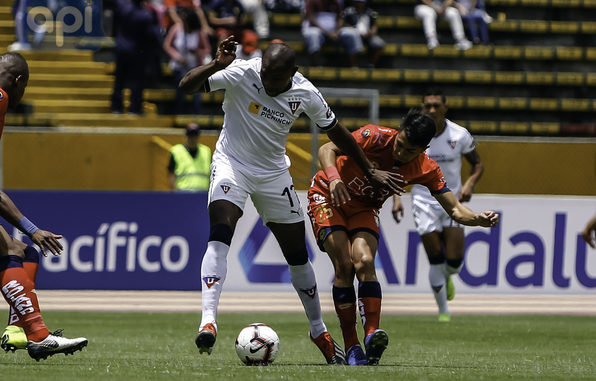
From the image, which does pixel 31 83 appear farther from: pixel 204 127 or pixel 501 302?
pixel 501 302

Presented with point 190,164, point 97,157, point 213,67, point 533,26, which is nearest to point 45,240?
point 213,67

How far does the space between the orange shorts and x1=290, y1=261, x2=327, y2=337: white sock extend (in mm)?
227

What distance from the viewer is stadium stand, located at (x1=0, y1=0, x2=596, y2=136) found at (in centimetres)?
2200

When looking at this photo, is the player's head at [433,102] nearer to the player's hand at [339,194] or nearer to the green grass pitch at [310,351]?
the green grass pitch at [310,351]

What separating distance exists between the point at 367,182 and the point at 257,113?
1.03 metres

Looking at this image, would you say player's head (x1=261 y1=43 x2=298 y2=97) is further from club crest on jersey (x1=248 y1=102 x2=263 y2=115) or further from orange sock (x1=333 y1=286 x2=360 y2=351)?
orange sock (x1=333 y1=286 x2=360 y2=351)

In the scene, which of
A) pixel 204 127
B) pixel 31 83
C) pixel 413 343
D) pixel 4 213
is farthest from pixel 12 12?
pixel 4 213

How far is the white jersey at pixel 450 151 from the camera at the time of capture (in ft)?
45.3

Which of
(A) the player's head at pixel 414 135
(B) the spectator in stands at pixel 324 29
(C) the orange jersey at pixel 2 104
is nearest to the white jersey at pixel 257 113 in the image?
(A) the player's head at pixel 414 135

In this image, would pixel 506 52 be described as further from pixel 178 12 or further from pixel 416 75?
pixel 178 12

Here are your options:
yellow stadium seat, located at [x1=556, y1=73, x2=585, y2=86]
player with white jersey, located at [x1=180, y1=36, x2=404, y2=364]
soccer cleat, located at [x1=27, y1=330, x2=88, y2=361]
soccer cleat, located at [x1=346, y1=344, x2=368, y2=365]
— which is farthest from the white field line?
yellow stadium seat, located at [x1=556, y1=73, x2=585, y2=86]

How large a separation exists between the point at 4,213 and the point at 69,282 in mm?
8776

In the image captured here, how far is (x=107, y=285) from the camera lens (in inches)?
640

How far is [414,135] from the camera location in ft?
28.1
